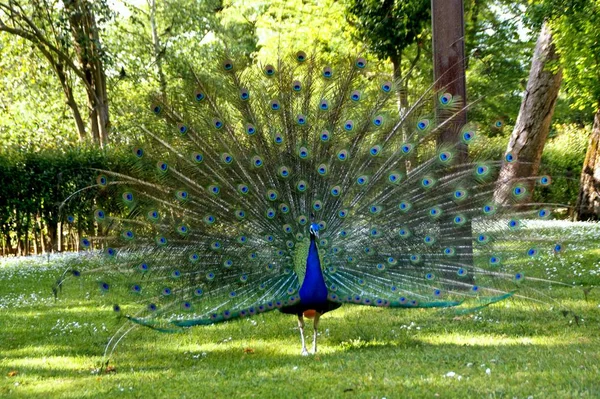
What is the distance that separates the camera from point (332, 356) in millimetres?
6512

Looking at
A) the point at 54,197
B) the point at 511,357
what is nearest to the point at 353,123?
the point at 511,357

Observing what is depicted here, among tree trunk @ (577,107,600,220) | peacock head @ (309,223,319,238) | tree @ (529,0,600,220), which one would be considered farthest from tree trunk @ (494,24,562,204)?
peacock head @ (309,223,319,238)

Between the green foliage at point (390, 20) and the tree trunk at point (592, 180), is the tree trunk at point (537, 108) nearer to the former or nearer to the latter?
the tree trunk at point (592, 180)

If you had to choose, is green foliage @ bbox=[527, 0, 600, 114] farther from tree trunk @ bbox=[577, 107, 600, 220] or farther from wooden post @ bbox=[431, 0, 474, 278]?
tree trunk @ bbox=[577, 107, 600, 220]

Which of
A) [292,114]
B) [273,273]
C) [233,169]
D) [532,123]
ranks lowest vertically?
[273,273]

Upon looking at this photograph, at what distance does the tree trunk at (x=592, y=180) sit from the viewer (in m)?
16.8

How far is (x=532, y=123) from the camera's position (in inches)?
620

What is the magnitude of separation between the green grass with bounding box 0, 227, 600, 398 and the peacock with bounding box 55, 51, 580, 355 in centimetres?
48

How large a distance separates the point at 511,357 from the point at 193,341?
3254mm

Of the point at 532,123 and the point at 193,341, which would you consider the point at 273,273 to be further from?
the point at 532,123

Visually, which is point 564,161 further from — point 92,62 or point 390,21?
point 92,62

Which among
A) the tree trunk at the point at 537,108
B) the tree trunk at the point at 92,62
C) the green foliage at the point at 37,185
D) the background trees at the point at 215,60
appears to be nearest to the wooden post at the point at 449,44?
the background trees at the point at 215,60

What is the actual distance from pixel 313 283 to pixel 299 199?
91 centimetres

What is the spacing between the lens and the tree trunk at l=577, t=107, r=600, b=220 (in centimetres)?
1681
